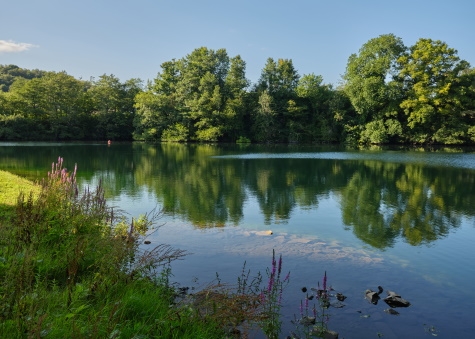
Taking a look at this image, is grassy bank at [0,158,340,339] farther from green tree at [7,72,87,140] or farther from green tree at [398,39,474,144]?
green tree at [7,72,87,140]

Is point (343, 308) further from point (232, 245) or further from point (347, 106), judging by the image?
point (347, 106)

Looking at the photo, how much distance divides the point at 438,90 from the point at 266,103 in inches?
1079

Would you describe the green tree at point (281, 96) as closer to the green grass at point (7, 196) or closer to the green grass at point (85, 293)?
the green grass at point (7, 196)

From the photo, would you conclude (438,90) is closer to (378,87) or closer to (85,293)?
(378,87)

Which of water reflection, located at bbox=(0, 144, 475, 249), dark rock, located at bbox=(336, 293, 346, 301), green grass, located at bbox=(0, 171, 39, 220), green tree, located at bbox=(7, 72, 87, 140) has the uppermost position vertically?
green tree, located at bbox=(7, 72, 87, 140)

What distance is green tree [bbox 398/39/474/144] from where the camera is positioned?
58000mm

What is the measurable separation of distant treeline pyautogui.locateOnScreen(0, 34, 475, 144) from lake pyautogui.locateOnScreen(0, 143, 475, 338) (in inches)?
1561

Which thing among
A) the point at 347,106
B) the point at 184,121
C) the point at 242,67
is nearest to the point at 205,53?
the point at 242,67

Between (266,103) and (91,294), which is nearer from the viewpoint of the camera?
(91,294)

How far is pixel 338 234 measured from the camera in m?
11.8

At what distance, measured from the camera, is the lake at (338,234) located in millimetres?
6702

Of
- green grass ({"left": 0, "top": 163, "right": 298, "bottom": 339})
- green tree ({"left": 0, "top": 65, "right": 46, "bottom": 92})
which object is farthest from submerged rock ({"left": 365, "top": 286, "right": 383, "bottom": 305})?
green tree ({"left": 0, "top": 65, "right": 46, "bottom": 92})

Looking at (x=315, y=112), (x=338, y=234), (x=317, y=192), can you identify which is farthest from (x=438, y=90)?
(x=338, y=234)

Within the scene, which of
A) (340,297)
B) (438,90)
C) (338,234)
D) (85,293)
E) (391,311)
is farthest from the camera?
(438,90)
